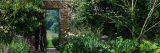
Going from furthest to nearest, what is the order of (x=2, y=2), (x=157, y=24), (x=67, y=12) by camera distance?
(x=67, y=12) < (x=157, y=24) < (x=2, y=2)

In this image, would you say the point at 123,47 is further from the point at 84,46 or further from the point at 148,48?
the point at 84,46

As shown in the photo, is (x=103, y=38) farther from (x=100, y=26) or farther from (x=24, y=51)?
(x=24, y=51)

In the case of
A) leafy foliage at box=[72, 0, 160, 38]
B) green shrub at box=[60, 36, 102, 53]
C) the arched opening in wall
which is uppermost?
leafy foliage at box=[72, 0, 160, 38]

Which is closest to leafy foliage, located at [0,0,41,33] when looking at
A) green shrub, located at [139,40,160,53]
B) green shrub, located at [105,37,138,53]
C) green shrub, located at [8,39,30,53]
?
green shrub, located at [8,39,30,53]

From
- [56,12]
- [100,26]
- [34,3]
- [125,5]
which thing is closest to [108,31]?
[100,26]

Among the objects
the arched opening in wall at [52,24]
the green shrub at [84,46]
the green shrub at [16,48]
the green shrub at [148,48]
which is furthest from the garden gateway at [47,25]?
the green shrub at [148,48]

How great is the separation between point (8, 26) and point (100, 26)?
363cm

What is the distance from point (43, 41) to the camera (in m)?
22.7

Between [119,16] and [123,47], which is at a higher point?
[119,16]

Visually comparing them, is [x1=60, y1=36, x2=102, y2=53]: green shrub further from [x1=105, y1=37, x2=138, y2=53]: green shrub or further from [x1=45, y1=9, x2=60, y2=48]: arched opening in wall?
[x1=45, y1=9, x2=60, y2=48]: arched opening in wall

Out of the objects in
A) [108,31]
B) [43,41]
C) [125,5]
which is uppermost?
[125,5]

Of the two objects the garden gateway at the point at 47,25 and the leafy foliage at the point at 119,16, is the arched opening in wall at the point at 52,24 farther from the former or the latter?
the leafy foliage at the point at 119,16

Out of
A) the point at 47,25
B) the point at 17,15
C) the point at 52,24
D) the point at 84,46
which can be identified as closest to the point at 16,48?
the point at 17,15

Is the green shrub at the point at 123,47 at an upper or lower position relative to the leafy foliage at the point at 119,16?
lower
